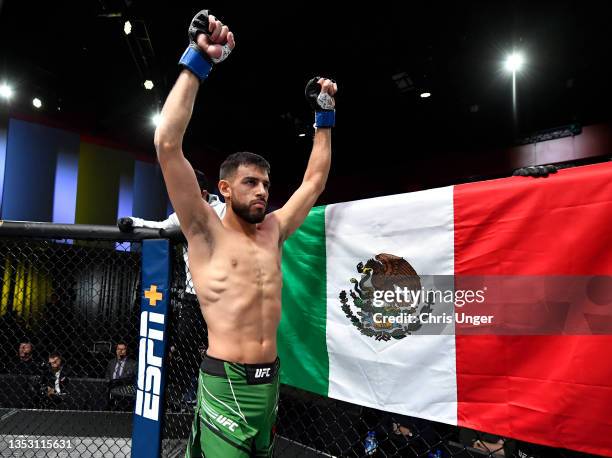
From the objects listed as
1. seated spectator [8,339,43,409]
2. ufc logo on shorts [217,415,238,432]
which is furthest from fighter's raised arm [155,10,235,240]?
seated spectator [8,339,43,409]

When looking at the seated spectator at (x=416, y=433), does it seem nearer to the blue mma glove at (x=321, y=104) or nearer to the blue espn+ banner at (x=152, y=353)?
the blue espn+ banner at (x=152, y=353)

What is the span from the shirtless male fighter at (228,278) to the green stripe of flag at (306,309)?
0.23 meters

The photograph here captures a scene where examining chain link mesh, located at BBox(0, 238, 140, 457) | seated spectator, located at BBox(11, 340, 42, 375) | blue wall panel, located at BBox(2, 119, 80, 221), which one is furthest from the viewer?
blue wall panel, located at BBox(2, 119, 80, 221)

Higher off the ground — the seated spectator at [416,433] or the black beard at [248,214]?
the black beard at [248,214]

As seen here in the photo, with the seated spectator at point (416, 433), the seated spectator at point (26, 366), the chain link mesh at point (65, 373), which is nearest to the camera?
the seated spectator at point (416, 433)

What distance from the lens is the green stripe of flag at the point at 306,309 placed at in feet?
5.96

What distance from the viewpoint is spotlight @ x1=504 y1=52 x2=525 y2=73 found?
558cm

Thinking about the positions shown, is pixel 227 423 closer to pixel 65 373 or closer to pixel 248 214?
pixel 248 214

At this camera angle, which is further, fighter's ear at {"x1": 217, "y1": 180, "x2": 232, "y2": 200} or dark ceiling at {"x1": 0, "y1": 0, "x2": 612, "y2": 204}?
dark ceiling at {"x1": 0, "y1": 0, "x2": 612, "y2": 204}

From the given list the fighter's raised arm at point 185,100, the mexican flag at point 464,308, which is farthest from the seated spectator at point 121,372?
the fighter's raised arm at point 185,100

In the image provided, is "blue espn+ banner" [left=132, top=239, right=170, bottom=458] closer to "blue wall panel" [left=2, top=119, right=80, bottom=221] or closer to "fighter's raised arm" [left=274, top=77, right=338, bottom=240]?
"fighter's raised arm" [left=274, top=77, right=338, bottom=240]

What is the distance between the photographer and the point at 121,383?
5.41 meters

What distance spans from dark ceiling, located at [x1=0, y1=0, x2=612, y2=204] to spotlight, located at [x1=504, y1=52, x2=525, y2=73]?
105 mm

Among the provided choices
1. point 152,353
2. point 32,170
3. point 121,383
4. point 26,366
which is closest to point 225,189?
point 152,353
